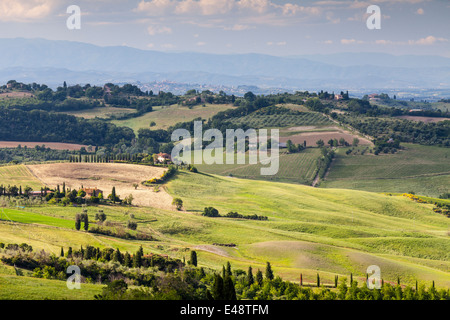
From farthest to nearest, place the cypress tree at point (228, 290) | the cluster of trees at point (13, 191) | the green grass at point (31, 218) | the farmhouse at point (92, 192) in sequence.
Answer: the farmhouse at point (92, 192), the cluster of trees at point (13, 191), the green grass at point (31, 218), the cypress tree at point (228, 290)

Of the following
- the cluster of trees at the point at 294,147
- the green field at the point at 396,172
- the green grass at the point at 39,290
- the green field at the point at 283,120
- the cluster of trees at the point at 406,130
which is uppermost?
the green field at the point at 283,120

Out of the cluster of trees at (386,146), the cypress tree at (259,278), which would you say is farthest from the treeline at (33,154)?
the cypress tree at (259,278)

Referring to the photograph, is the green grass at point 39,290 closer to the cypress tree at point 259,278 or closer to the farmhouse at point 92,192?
the cypress tree at point 259,278

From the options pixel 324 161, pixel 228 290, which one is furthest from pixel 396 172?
pixel 228 290

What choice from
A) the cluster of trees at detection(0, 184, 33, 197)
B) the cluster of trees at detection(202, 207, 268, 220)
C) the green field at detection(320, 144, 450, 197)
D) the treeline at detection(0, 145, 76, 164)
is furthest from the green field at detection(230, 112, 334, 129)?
the cluster of trees at detection(0, 184, 33, 197)

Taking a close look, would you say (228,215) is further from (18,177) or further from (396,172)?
(396,172)
